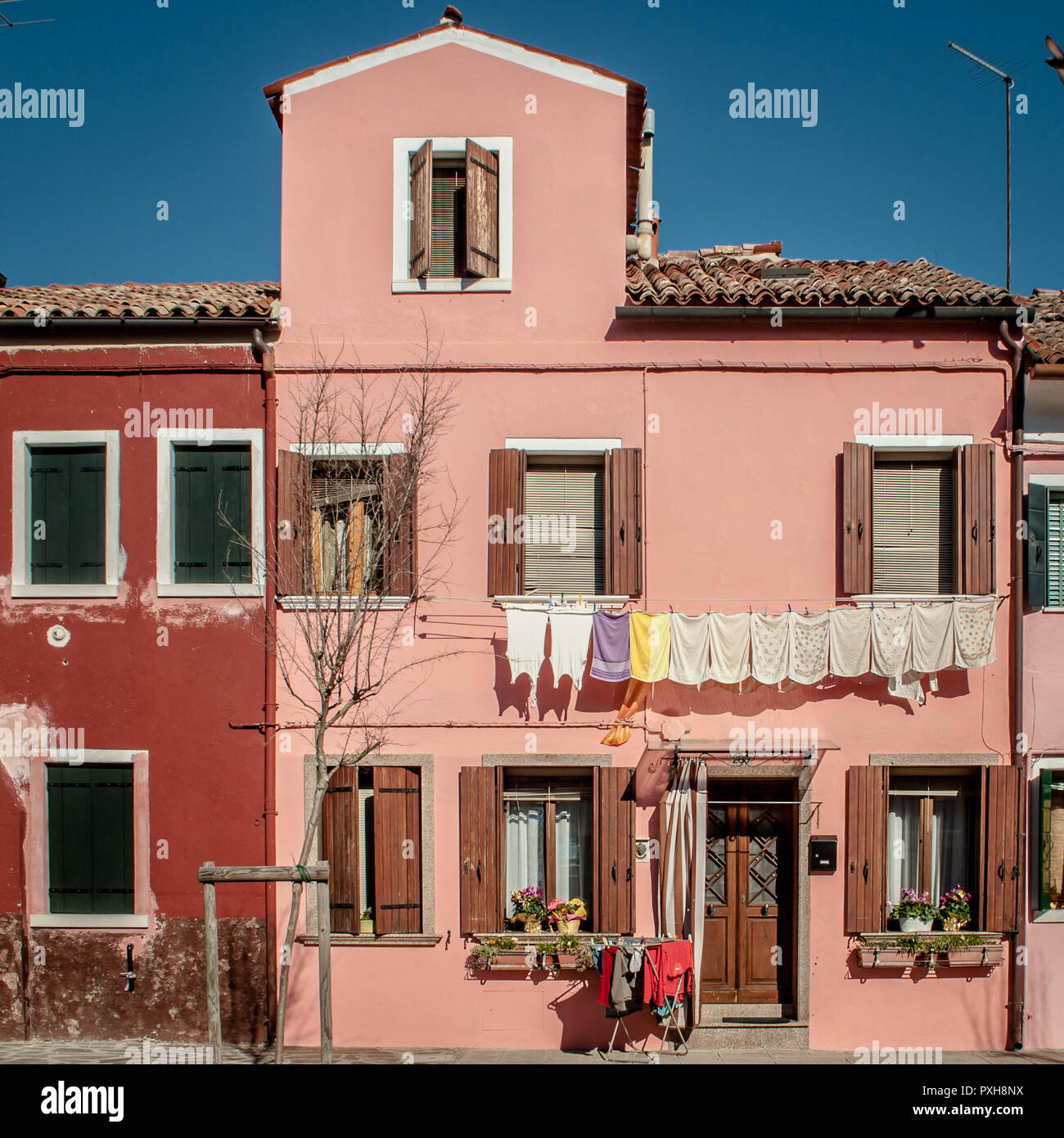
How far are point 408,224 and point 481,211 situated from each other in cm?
81

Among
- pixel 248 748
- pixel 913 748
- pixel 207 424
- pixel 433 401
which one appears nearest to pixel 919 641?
pixel 913 748

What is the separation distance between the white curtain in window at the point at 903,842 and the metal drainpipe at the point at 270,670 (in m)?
6.34

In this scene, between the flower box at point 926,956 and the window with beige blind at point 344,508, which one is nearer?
the flower box at point 926,956

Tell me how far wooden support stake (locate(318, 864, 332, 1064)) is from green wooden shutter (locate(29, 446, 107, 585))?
4.66 metres

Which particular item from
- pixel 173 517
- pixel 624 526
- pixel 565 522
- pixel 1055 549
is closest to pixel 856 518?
pixel 1055 549

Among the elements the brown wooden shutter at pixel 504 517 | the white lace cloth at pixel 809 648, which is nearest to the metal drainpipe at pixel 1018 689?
the white lace cloth at pixel 809 648

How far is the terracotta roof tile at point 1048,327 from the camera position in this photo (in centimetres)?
1054

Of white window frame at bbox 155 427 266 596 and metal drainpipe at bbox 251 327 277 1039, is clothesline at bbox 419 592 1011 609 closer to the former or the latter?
metal drainpipe at bbox 251 327 277 1039

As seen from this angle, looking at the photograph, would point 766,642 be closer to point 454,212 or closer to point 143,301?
point 454,212

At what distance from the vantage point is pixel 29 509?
36.0 ft

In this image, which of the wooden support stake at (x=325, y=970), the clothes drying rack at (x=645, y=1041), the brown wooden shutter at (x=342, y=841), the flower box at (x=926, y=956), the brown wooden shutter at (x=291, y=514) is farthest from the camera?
the brown wooden shutter at (x=342, y=841)

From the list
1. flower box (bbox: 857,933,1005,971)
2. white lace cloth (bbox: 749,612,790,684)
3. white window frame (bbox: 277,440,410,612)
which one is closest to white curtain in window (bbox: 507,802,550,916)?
white window frame (bbox: 277,440,410,612)

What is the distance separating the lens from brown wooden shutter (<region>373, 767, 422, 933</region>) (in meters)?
10.6

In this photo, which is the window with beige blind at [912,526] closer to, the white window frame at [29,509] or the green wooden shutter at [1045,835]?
the green wooden shutter at [1045,835]
